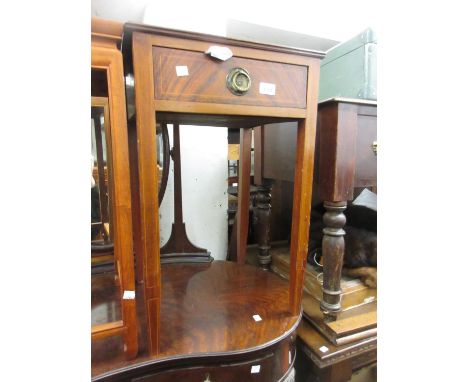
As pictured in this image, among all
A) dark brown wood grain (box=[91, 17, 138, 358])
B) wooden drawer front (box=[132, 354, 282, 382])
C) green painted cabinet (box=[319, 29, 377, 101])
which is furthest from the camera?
green painted cabinet (box=[319, 29, 377, 101])

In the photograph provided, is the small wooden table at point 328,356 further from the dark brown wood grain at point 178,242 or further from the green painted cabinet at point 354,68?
the green painted cabinet at point 354,68

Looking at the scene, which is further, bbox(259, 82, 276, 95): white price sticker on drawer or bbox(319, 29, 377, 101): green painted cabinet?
bbox(319, 29, 377, 101): green painted cabinet

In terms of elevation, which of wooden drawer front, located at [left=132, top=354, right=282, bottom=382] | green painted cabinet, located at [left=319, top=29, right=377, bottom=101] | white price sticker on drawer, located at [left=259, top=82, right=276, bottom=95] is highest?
green painted cabinet, located at [left=319, top=29, right=377, bottom=101]

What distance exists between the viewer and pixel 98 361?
1.75 feet

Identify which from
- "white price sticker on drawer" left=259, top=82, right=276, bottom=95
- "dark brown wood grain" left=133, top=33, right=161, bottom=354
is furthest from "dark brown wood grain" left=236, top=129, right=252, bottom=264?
"dark brown wood grain" left=133, top=33, right=161, bottom=354

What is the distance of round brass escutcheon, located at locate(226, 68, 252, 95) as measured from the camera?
52 cm

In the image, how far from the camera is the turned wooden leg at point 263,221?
3.67 ft

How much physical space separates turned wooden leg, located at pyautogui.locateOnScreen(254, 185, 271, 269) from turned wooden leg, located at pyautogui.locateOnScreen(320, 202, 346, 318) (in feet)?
1.24

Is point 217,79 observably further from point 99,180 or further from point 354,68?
point 354,68

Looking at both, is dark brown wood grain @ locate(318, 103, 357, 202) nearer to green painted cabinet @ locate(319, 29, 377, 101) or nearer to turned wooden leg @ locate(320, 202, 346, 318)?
turned wooden leg @ locate(320, 202, 346, 318)

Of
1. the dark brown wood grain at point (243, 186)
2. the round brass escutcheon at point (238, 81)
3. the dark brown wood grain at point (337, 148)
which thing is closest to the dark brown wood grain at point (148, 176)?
the round brass escutcheon at point (238, 81)
